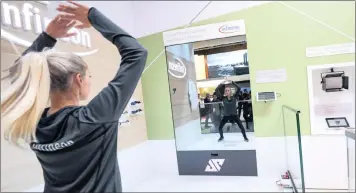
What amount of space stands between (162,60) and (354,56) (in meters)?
1.53

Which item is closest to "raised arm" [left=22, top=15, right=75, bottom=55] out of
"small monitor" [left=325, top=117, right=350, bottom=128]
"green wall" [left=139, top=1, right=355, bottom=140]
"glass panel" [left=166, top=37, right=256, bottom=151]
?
"green wall" [left=139, top=1, right=355, bottom=140]

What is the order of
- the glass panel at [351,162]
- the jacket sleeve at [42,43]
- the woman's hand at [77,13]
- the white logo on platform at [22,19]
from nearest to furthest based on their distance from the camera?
the woman's hand at [77,13] < the jacket sleeve at [42,43] < the white logo on platform at [22,19] < the glass panel at [351,162]

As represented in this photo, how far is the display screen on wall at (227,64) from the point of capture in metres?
2.20

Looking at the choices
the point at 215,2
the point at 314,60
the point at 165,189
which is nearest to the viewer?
the point at 314,60

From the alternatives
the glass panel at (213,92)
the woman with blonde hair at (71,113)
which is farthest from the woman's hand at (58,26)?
the glass panel at (213,92)

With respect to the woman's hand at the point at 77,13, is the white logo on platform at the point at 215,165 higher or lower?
lower

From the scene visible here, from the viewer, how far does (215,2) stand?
2.29 m

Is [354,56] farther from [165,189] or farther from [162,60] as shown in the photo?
[165,189]

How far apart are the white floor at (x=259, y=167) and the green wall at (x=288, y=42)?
6.6 inches

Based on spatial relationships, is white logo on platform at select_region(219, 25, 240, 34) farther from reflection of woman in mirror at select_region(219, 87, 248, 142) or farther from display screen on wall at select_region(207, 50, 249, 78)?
reflection of woman in mirror at select_region(219, 87, 248, 142)

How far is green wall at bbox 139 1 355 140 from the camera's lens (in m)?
2.08

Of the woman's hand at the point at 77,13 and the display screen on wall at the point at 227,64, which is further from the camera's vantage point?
the display screen on wall at the point at 227,64

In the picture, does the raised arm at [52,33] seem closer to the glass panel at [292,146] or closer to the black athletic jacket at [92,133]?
the black athletic jacket at [92,133]

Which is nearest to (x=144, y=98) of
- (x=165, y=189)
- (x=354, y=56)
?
(x=165, y=189)
